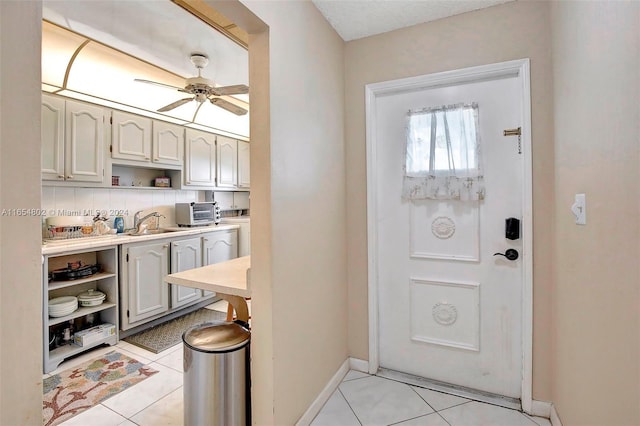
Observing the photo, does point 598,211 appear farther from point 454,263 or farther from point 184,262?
point 184,262

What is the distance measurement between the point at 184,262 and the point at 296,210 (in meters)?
2.35

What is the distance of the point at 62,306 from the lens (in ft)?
8.26

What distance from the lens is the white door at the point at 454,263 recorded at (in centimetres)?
191

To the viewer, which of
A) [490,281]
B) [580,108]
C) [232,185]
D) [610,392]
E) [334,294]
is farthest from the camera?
[232,185]

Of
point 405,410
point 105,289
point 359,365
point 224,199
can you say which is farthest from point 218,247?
point 405,410

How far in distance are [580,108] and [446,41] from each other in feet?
3.25

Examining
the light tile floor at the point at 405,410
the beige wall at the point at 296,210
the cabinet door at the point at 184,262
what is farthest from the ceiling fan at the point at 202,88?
the light tile floor at the point at 405,410

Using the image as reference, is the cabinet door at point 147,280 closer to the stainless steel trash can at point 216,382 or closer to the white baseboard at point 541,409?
the stainless steel trash can at point 216,382

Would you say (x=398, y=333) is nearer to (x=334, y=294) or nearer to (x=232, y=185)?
(x=334, y=294)

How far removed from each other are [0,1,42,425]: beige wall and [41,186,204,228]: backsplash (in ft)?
9.55

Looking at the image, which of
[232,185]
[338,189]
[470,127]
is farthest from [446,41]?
[232,185]

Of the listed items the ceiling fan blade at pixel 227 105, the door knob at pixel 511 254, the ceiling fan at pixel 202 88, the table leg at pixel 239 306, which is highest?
the ceiling fan at pixel 202 88

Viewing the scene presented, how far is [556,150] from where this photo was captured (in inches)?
66.6

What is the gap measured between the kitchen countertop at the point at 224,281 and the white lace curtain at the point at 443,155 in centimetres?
123
